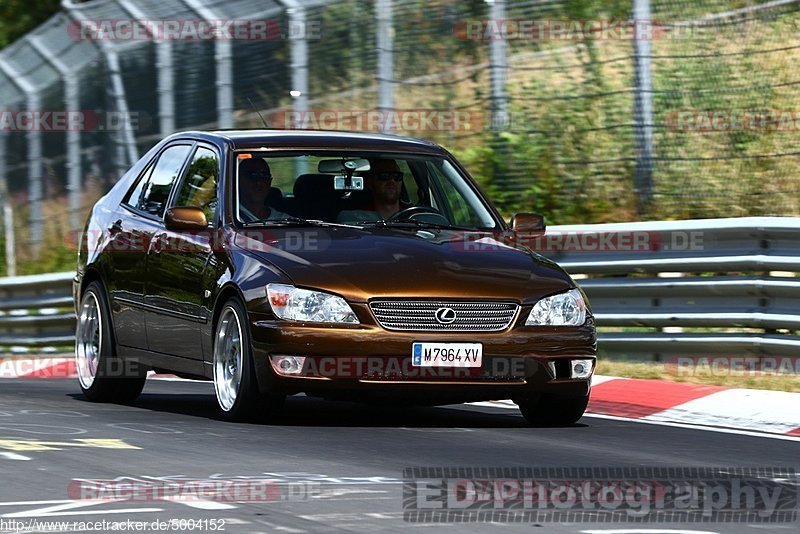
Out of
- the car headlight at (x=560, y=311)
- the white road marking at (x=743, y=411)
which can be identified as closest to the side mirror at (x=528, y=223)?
the car headlight at (x=560, y=311)

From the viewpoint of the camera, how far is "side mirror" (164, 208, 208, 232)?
10.3 meters

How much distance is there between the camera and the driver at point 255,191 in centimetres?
1046

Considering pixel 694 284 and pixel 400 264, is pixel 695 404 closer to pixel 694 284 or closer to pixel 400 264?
pixel 694 284

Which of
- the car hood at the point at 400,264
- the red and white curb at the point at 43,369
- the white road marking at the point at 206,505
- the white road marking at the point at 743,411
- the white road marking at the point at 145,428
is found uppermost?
the car hood at the point at 400,264

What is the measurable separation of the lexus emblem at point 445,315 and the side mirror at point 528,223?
4.69 ft

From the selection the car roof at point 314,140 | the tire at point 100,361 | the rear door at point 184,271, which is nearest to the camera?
the rear door at point 184,271

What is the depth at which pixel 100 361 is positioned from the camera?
11.7 meters

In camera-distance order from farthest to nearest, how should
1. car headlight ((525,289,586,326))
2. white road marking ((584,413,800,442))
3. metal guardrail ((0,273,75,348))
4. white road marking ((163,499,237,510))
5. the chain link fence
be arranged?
metal guardrail ((0,273,75,348)) < the chain link fence < white road marking ((584,413,800,442)) < car headlight ((525,289,586,326)) < white road marking ((163,499,237,510))

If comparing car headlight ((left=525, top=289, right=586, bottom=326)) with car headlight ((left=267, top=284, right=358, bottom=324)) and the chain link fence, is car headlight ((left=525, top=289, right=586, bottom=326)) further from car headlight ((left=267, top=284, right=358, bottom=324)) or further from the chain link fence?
the chain link fence

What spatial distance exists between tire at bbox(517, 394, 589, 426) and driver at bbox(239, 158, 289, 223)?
1759 millimetres

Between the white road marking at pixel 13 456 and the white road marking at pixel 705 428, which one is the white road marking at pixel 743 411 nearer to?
the white road marking at pixel 705 428

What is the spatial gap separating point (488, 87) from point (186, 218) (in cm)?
697

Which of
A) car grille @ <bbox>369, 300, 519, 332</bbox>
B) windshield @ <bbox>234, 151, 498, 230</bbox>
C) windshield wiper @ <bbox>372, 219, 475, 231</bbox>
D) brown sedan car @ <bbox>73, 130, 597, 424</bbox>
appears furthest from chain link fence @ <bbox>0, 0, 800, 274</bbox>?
car grille @ <bbox>369, 300, 519, 332</bbox>

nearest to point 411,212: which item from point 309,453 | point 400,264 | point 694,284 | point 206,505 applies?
point 400,264
